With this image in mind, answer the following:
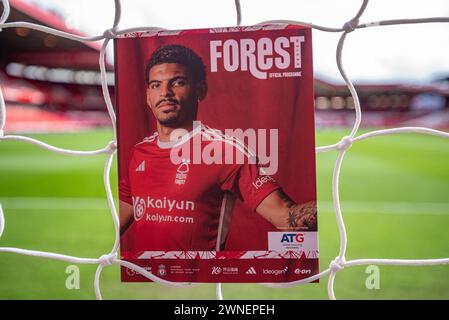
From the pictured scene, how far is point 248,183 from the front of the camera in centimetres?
44

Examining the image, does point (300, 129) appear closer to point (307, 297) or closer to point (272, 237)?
point (272, 237)

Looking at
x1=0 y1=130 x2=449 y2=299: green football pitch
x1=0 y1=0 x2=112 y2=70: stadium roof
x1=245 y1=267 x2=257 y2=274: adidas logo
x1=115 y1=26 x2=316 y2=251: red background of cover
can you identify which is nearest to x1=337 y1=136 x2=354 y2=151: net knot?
x1=115 y1=26 x2=316 y2=251: red background of cover

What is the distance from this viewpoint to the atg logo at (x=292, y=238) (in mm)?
436

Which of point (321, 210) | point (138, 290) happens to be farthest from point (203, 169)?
point (321, 210)

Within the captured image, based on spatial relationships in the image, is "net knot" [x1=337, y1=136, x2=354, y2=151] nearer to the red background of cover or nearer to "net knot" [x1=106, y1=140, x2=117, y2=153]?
the red background of cover

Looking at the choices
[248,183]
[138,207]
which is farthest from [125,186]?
[248,183]

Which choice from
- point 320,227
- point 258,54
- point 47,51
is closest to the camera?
point 258,54

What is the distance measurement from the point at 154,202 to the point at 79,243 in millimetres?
1163

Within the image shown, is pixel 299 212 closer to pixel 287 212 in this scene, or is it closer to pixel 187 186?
pixel 287 212

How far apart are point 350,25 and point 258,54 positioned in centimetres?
10

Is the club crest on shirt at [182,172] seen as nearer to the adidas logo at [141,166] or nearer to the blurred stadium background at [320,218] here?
the adidas logo at [141,166]

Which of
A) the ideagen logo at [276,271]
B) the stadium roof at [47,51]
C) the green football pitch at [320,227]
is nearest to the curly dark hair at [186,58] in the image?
the ideagen logo at [276,271]

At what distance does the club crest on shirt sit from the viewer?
0.45 m

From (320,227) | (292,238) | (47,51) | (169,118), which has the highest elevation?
(47,51)
